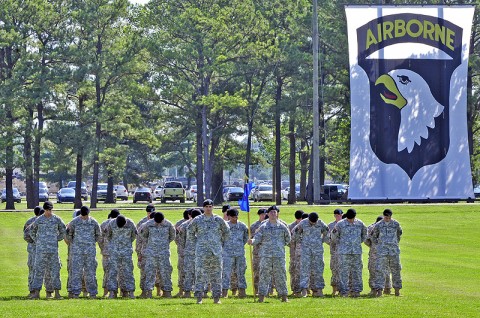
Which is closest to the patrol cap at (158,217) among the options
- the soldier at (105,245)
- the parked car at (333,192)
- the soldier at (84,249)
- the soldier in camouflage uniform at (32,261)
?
the soldier at (105,245)

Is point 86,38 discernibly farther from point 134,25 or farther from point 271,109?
point 271,109

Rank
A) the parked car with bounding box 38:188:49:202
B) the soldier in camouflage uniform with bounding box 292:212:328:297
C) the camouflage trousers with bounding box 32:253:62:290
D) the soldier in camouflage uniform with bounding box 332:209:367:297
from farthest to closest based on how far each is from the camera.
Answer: the parked car with bounding box 38:188:49:202 < the soldier in camouflage uniform with bounding box 332:209:367:297 < the soldier in camouflage uniform with bounding box 292:212:328:297 < the camouflage trousers with bounding box 32:253:62:290

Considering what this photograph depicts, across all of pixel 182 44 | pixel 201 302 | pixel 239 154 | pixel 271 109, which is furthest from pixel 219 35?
pixel 201 302

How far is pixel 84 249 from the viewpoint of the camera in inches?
958

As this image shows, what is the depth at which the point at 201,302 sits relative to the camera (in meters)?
22.6

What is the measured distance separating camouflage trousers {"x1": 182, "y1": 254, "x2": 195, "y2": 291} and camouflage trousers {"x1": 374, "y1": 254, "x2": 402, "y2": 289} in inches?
153

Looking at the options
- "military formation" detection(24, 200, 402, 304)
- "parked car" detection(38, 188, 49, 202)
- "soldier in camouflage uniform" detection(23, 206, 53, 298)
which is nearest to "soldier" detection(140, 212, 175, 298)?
"military formation" detection(24, 200, 402, 304)

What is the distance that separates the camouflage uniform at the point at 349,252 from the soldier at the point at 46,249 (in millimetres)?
5766

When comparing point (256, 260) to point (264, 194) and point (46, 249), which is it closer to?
point (46, 249)

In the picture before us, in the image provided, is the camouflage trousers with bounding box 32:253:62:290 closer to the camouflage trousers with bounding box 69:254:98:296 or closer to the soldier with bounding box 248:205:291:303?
the camouflage trousers with bounding box 69:254:98:296

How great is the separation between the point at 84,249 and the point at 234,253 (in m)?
3.09

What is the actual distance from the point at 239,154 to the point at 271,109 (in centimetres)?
771

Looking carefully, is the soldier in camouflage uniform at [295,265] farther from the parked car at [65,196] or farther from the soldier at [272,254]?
the parked car at [65,196]

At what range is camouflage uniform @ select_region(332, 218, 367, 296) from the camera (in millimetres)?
24703
